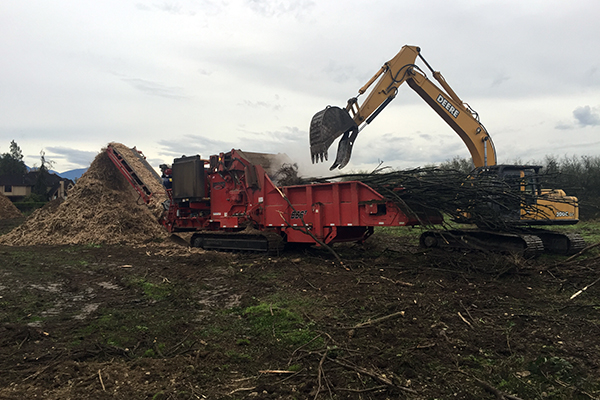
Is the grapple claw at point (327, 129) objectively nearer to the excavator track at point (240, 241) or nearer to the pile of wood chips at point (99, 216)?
the excavator track at point (240, 241)

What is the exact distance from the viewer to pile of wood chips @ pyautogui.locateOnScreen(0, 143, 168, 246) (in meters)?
13.7

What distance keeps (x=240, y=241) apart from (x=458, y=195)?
5679 mm

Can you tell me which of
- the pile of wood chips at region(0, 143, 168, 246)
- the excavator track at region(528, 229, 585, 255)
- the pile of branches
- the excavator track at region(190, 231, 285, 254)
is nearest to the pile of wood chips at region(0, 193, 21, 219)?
the pile of wood chips at region(0, 143, 168, 246)

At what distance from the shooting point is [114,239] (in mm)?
13391

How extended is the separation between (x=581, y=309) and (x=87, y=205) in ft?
48.3

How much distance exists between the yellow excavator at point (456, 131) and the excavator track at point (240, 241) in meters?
2.24

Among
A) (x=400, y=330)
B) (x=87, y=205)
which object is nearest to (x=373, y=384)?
(x=400, y=330)

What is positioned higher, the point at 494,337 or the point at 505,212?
the point at 505,212

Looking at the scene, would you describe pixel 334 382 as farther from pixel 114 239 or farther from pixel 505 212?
pixel 114 239

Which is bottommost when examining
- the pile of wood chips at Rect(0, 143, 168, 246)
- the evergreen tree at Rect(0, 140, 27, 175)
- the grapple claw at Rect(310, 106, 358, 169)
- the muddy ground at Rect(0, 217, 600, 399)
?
the muddy ground at Rect(0, 217, 600, 399)

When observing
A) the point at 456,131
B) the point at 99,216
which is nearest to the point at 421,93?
the point at 456,131

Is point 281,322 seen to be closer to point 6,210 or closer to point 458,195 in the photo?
point 458,195

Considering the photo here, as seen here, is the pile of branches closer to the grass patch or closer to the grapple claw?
the grapple claw

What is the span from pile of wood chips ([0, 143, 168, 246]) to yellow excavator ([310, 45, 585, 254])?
23.9 feet
